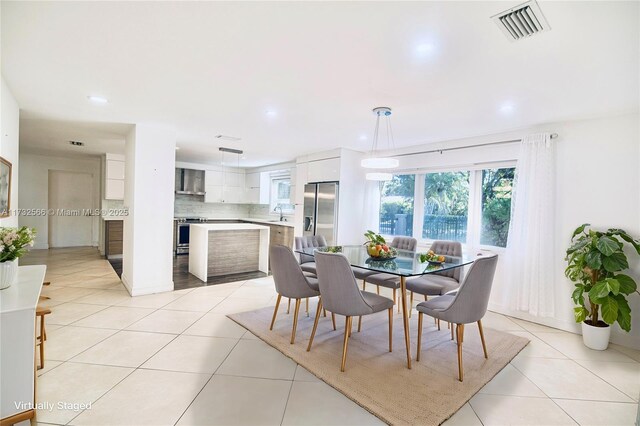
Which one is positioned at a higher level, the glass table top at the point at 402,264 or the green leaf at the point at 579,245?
the green leaf at the point at 579,245

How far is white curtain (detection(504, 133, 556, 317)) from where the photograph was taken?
357 cm

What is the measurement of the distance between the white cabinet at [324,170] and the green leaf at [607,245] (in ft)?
11.4

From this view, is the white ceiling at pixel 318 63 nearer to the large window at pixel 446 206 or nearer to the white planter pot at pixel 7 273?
the large window at pixel 446 206

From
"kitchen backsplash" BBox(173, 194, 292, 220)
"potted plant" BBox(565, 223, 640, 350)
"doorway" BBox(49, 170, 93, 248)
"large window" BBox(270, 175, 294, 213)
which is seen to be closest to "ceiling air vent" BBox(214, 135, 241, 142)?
"large window" BBox(270, 175, 294, 213)

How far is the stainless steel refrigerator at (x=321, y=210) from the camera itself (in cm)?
533

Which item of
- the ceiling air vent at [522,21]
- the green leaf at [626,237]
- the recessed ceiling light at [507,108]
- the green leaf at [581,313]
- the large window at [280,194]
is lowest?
the green leaf at [581,313]

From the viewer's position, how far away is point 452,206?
468cm

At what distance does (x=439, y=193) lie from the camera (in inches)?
190

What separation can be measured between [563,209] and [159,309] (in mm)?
4867

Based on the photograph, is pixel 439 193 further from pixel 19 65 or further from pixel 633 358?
pixel 19 65

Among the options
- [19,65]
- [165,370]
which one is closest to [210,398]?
[165,370]

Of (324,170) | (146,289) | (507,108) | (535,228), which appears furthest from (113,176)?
(535,228)

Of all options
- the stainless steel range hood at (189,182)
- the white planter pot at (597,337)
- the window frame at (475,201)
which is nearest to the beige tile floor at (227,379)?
the white planter pot at (597,337)

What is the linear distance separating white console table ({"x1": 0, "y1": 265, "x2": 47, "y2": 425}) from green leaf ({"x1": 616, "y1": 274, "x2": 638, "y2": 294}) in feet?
15.1
